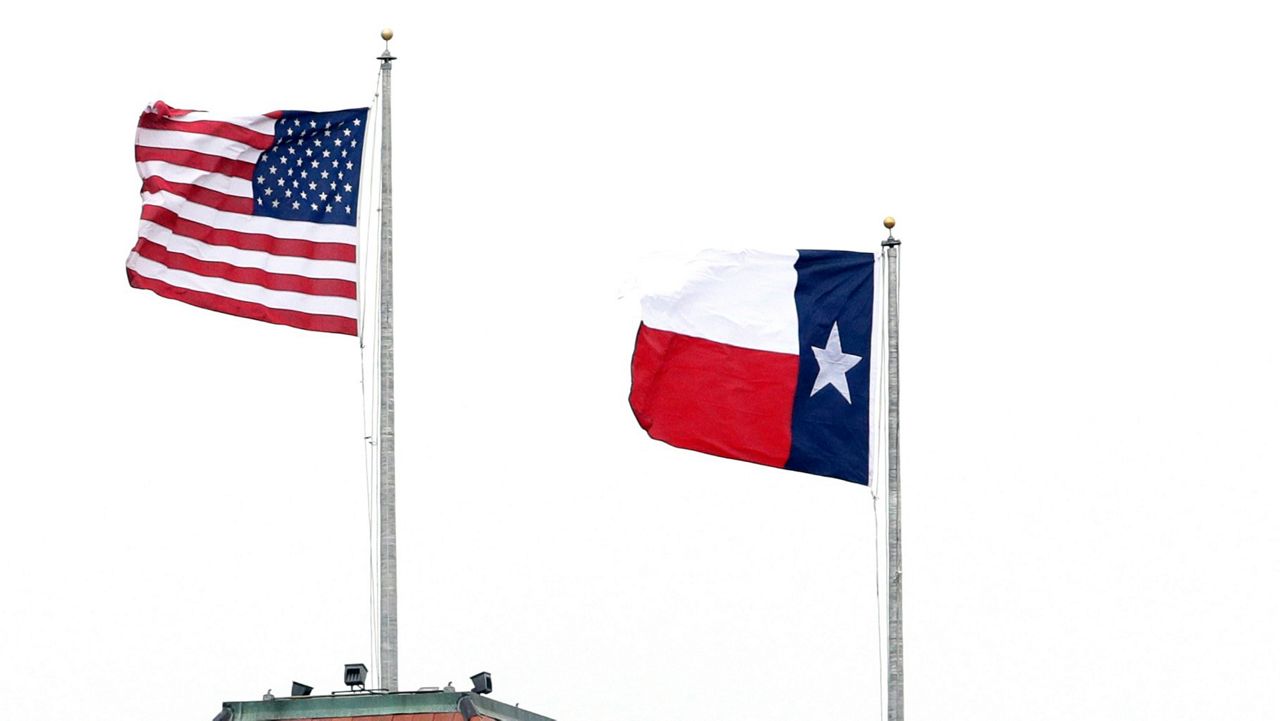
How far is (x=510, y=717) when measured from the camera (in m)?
40.4

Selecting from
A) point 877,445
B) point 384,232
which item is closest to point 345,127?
point 384,232

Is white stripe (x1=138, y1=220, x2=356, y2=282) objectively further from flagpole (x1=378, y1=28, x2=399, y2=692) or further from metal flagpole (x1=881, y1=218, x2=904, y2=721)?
metal flagpole (x1=881, y1=218, x2=904, y2=721)

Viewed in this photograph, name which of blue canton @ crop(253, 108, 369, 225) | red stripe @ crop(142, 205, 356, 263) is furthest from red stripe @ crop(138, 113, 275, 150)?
red stripe @ crop(142, 205, 356, 263)

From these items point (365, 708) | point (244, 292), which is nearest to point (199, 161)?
point (244, 292)

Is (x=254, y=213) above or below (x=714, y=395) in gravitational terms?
above

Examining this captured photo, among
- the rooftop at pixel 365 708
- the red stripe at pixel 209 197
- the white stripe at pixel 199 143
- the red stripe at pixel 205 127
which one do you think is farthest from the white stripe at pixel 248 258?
the rooftop at pixel 365 708

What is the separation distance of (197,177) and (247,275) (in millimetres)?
1609

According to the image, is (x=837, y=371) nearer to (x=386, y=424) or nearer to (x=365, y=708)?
(x=386, y=424)

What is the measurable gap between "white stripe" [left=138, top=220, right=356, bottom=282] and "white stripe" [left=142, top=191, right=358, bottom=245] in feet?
0.94

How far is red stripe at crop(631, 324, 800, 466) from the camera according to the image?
43406mm

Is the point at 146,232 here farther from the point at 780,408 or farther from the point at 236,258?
the point at 780,408

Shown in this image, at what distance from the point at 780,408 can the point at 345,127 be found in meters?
7.06

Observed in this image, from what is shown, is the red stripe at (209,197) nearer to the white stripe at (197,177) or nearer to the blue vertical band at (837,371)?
the white stripe at (197,177)

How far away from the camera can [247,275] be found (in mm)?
44188
